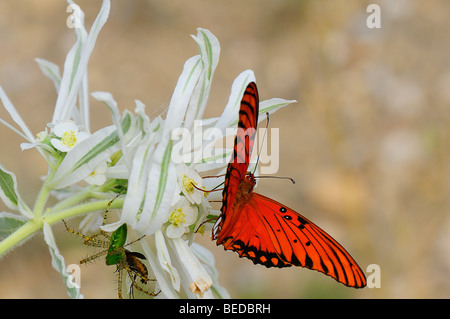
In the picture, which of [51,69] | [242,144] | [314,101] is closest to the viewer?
[242,144]

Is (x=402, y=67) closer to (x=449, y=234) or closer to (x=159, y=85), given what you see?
(x=449, y=234)

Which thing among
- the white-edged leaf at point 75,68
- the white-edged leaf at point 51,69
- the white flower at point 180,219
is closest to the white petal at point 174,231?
the white flower at point 180,219

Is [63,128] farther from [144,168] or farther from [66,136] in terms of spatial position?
[144,168]

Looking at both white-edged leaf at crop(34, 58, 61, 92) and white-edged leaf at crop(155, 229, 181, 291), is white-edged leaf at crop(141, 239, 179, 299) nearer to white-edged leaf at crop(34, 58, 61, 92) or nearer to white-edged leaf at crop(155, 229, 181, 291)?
white-edged leaf at crop(155, 229, 181, 291)

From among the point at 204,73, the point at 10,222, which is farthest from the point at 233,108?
the point at 10,222

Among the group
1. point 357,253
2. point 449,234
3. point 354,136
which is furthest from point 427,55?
point 357,253

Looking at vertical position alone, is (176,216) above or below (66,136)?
below
